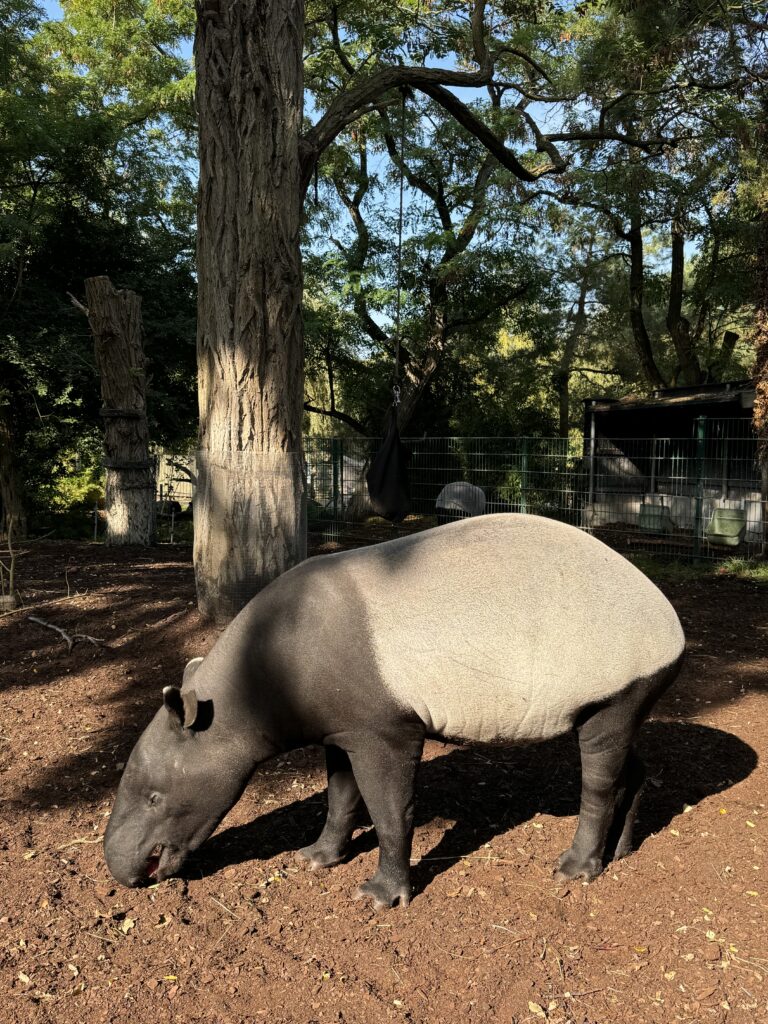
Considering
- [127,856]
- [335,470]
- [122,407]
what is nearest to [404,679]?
[127,856]

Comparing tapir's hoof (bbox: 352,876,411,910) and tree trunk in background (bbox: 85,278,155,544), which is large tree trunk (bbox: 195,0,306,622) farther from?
tree trunk in background (bbox: 85,278,155,544)

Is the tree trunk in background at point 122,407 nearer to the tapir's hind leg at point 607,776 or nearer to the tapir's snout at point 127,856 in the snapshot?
the tapir's snout at point 127,856

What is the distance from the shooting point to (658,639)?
Result: 274cm

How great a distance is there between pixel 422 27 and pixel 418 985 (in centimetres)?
1507

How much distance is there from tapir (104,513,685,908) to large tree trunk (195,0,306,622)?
65.4 inches

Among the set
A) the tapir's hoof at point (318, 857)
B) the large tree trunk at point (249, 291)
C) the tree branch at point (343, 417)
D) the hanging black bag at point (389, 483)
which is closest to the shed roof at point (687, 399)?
the tree branch at point (343, 417)

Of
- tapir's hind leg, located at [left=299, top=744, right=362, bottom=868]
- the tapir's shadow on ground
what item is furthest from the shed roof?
Answer: tapir's hind leg, located at [left=299, top=744, right=362, bottom=868]

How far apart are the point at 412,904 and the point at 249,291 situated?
3.10 m

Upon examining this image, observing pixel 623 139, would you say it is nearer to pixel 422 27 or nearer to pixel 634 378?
pixel 422 27

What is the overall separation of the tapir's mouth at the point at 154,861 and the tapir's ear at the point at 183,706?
0.46 m

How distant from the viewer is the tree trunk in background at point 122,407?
9711 millimetres

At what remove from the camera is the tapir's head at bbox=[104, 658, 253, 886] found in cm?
273

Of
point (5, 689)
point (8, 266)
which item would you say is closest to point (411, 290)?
point (8, 266)

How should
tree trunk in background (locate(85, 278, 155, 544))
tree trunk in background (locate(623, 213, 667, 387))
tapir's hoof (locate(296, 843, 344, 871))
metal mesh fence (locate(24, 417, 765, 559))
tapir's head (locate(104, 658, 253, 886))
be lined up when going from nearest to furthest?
tapir's head (locate(104, 658, 253, 886)) → tapir's hoof (locate(296, 843, 344, 871)) → tree trunk in background (locate(85, 278, 155, 544)) → metal mesh fence (locate(24, 417, 765, 559)) → tree trunk in background (locate(623, 213, 667, 387))
